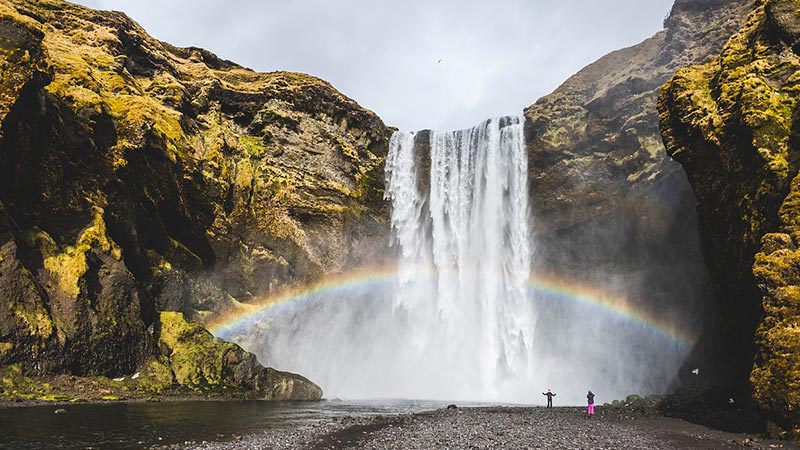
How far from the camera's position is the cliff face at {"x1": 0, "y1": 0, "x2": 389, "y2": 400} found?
96.0 feet

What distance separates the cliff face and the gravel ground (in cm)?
1741

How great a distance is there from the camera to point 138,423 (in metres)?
19.8

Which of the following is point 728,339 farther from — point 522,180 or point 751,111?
point 522,180

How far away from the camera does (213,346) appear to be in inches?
1411

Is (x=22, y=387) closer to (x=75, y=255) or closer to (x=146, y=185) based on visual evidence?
(x=75, y=255)

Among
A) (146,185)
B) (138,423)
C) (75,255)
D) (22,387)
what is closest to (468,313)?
(146,185)

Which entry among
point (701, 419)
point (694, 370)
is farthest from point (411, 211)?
point (701, 419)

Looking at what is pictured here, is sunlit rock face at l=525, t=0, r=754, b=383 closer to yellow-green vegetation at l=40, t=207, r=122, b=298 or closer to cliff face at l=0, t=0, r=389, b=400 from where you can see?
cliff face at l=0, t=0, r=389, b=400


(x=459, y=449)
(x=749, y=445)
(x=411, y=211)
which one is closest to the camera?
(x=459, y=449)

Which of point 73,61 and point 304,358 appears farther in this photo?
point 304,358

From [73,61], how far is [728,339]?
47.9m

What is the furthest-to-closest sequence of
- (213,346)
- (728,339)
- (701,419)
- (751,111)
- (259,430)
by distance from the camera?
(213,346) → (728,339) → (701,419) → (751,111) → (259,430)

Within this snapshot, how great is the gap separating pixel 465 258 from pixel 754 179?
31269mm

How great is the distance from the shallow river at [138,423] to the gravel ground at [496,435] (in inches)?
67.6
